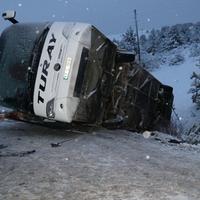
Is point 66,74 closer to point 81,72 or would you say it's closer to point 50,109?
point 81,72

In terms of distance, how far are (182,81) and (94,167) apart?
21.7 metres

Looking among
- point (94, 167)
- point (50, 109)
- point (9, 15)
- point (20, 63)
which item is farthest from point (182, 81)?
point (94, 167)

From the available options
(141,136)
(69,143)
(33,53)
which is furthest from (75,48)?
(141,136)

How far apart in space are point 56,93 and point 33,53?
930 millimetres

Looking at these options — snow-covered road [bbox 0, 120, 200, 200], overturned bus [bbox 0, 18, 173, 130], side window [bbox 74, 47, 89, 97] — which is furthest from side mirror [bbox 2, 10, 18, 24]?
snow-covered road [bbox 0, 120, 200, 200]

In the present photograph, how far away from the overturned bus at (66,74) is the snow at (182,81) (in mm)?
13477

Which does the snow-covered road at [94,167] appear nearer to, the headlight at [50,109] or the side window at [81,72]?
the headlight at [50,109]

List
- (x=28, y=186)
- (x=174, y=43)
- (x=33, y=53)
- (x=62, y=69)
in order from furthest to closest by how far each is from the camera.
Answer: (x=174, y=43), (x=33, y=53), (x=62, y=69), (x=28, y=186)

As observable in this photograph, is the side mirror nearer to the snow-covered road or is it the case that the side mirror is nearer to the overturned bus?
the overturned bus

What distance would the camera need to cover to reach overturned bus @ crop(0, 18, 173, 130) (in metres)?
6.75

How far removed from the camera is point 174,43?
30.2 metres

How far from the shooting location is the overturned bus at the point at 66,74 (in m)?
6.75

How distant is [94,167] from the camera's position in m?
5.33

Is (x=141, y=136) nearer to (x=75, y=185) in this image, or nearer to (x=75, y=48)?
(x=75, y=48)
